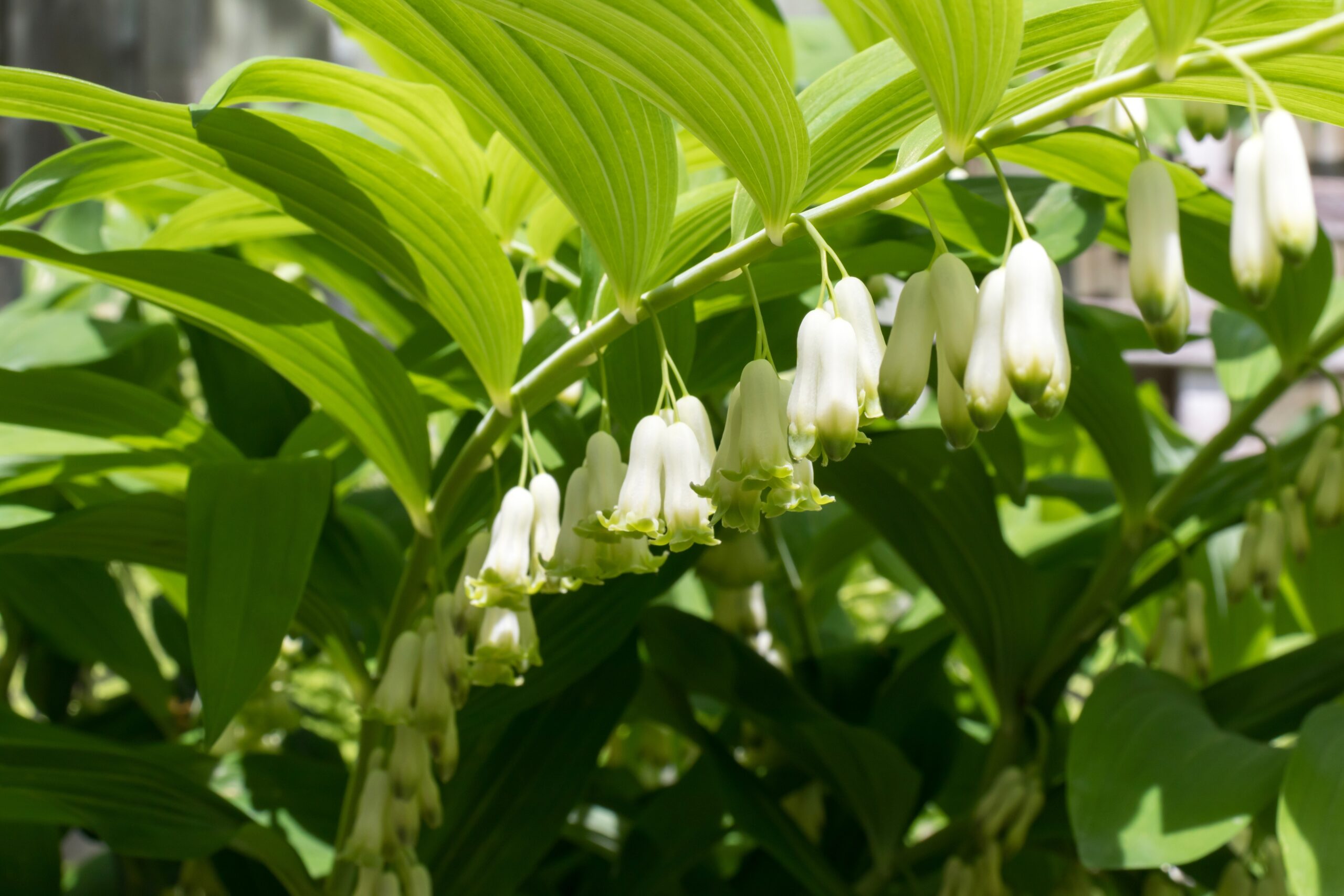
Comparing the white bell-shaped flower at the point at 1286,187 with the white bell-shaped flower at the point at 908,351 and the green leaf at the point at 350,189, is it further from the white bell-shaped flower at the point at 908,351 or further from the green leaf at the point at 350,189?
the green leaf at the point at 350,189

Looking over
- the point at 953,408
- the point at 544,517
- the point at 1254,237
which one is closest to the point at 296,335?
the point at 544,517

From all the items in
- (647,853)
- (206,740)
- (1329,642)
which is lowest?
(647,853)

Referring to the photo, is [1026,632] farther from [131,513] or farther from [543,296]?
[131,513]

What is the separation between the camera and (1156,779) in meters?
0.75

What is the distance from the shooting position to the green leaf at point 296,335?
69 centimetres

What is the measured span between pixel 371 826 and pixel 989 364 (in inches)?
21.2

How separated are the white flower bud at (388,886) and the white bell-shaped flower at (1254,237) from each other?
66 cm

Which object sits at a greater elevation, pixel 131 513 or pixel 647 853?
pixel 131 513

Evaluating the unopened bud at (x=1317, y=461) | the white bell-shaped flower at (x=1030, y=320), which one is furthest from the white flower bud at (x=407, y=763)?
the unopened bud at (x=1317, y=461)

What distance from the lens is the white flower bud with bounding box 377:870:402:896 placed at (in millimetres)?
749

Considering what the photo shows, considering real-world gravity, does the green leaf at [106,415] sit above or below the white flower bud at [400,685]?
above

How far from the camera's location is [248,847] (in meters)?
0.80

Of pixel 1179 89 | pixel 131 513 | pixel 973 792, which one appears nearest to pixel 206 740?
pixel 131 513

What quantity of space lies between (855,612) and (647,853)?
1.15 meters
